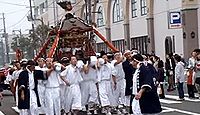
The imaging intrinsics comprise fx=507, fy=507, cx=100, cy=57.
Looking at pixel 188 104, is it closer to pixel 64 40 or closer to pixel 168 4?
pixel 64 40

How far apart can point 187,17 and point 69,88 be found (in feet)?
65.1

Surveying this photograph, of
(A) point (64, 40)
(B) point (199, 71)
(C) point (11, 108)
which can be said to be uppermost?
(A) point (64, 40)

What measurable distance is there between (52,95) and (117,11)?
1467 inches

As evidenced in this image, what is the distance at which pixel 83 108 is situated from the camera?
16156 millimetres

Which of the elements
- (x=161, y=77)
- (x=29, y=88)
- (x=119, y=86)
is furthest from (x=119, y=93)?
(x=161, y=77)

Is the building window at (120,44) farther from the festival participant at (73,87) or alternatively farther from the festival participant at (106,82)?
the festival participant at (73,87)

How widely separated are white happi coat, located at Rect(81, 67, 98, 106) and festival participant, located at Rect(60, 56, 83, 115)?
0.65 m

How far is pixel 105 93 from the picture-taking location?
15.7 metres

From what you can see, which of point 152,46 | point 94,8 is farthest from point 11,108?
point 94,8

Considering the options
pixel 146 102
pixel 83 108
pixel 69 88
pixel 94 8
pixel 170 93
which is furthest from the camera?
pixel 94 8

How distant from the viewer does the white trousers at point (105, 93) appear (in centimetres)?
1566

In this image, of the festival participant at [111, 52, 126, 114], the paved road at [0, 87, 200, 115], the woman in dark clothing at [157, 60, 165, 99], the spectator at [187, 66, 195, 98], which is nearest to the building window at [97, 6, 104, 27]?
the woman in dark clothing at [157, 60, 165, 99]

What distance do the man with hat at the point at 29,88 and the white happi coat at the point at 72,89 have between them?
60.8 inches

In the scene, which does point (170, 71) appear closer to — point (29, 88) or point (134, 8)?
point (29, 88)
